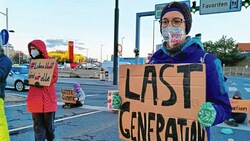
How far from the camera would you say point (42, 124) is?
14.3ft

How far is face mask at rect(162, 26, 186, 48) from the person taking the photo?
6.89 feet

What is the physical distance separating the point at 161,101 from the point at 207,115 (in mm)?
432

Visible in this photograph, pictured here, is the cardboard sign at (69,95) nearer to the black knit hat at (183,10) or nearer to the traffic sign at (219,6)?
the black knit hat at (183,10)

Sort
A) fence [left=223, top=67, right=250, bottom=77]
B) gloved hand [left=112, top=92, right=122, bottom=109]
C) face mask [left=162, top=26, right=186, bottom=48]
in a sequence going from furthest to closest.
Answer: fence [left=223, top=67, right=250, bottom=77] → gloved hand [left=112, top=92, right=122, bottom=109] → face mask [left=162, top=26, right=186, bottom=48]

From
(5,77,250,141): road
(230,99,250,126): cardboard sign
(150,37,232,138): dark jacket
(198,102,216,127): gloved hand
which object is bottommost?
(5,77,250,141): road

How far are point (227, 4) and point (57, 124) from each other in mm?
10089

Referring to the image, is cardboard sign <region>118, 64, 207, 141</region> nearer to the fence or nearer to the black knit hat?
the black knit hat

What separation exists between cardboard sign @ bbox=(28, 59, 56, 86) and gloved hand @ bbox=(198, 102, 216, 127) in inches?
123

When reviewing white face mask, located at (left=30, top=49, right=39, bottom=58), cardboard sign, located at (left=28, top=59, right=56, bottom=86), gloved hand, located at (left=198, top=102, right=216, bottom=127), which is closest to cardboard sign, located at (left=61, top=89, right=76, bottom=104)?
cardboard sign, located at (left=28, top=59, right=56, bottom=86)

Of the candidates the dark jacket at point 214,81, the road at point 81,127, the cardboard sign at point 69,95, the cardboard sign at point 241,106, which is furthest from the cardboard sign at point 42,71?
the cardboard sign at point 241,106

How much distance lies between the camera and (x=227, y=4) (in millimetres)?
12453

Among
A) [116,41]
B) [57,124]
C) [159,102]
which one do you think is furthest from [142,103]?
[116,41]

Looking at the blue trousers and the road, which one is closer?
the blue trousers

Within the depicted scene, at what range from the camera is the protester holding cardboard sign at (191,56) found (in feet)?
5.94
